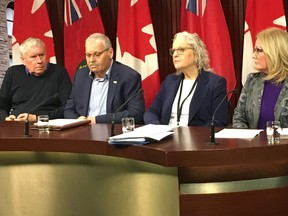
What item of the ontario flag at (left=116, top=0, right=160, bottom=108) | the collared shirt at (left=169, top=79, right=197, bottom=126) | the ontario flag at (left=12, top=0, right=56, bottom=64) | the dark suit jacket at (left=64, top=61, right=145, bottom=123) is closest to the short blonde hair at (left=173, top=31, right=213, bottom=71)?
the collared shirt at (left=169, top=79, right=197, bottom=126)

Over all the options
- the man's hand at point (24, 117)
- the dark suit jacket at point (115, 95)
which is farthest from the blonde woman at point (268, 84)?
the man's hand at point (24, 117)

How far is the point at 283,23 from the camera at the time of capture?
12.7 ft

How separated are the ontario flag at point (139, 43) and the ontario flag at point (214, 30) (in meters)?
0.39

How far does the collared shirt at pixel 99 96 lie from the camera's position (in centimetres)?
383

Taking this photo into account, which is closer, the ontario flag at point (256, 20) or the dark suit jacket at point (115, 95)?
the dark suit jacket at point (115, 95)

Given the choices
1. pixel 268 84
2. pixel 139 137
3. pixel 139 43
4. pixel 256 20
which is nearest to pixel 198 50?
pixel 268 84

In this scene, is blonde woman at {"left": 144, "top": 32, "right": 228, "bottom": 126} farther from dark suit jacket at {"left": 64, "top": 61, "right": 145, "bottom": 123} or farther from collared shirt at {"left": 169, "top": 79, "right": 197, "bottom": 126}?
dark suit jacket at {"left": 64, "top": 61, "right": 145, "bottom": 123}

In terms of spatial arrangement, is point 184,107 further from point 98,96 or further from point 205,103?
point 98,96

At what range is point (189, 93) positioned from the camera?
3508 millimetres

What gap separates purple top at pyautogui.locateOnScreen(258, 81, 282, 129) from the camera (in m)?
3.05

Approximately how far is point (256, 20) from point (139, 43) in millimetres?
1086

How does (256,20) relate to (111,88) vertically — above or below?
above

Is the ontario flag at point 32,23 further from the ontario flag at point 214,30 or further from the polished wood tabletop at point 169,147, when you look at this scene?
the polished wood tabletop at point 169,147

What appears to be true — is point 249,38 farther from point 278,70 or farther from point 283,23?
point 278,70
